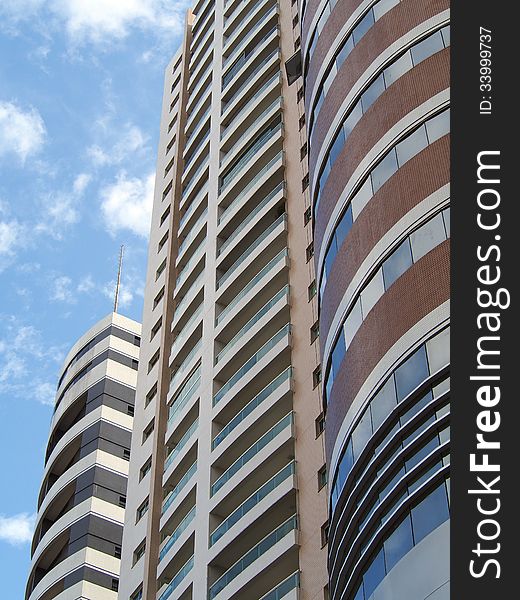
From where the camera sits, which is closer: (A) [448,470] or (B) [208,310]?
(A) [448,470]

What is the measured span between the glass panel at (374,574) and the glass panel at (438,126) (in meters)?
10.4

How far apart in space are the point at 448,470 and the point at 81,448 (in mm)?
41608

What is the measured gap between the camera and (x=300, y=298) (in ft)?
146

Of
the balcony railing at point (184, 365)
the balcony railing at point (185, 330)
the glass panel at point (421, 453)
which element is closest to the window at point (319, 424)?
the balcony railing at point (184, 365)

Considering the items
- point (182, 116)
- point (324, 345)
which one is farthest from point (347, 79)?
point (182, 116)

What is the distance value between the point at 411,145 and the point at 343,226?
3.16m

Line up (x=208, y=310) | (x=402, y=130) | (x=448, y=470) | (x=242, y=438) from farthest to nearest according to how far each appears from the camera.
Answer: (x=208, y=310) → (x=242, y=438) → (x=402, y=130) → (x=448, y=470)

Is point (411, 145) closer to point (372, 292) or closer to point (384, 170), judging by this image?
point (384, 170)

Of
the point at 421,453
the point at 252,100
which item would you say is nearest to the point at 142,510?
the point at 252,100

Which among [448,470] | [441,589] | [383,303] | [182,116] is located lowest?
[441,589]

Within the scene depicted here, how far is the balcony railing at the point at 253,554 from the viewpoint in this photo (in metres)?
38.2

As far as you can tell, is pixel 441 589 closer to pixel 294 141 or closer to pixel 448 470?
pixel 448 470

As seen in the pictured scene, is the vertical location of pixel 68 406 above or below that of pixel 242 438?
above

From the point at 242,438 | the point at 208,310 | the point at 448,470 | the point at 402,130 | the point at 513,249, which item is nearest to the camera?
the point at 513,249
